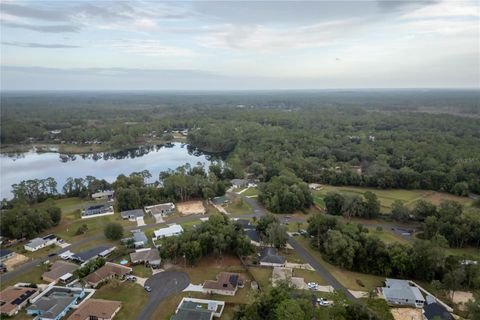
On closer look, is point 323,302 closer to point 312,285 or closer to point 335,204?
point 312,285

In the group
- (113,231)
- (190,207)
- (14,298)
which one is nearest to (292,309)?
(14,298)

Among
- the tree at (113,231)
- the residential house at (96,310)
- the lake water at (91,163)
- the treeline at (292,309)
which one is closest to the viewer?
the treeline at (292,309)

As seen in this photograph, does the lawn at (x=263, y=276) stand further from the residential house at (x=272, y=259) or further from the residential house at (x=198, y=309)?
the residential house at (x=198, y=309)

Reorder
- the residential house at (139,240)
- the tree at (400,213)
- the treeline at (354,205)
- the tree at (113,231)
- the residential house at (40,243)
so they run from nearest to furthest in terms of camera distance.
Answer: the residential house at (40,243), the residential house at (139,240), the tree at (113,231), the tree at (400,213), the treeline at (354,205)

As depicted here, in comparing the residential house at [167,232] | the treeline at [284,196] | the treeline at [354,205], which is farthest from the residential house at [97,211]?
the treeline at [354,205]

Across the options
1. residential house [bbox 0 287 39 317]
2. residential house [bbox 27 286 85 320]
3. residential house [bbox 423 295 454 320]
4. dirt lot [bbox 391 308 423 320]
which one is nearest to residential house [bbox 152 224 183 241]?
residential house [bbox 27 286 85 320]

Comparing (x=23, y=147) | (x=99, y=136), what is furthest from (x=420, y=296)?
(x=23, y=147)
